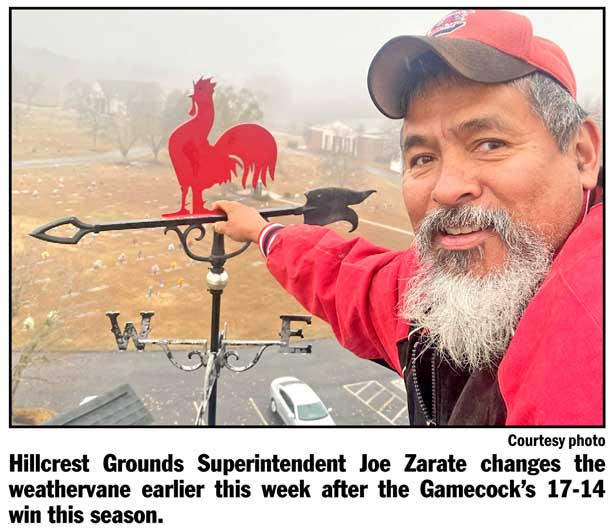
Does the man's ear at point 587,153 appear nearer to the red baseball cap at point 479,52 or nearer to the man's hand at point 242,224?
the red baseball cap at point 479,52

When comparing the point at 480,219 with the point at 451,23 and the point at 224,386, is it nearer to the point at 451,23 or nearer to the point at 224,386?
the point at 451,23

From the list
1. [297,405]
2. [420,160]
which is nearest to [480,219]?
[420,160]

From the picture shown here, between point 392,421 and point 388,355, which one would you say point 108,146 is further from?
point 388,355

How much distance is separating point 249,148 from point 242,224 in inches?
8.2

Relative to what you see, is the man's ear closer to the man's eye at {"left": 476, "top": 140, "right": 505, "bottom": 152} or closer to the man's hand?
the man's eye at {"left": 476, "top": 140, "right": 505, "bottom": 152}

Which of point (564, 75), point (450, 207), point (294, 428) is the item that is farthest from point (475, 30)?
point (294, 428)

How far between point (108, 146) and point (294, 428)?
325 inches

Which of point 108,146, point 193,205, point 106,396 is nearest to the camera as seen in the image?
point 193,205

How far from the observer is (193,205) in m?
1.08

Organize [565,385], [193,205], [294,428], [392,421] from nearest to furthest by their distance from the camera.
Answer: [565,385]
[294,428]
[193,205]
[392,421]

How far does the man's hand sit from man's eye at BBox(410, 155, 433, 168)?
0.46 meters

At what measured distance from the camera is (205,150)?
1.06 metres

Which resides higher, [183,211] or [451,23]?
[451,23]

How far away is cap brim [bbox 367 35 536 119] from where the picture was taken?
0.62 metres
